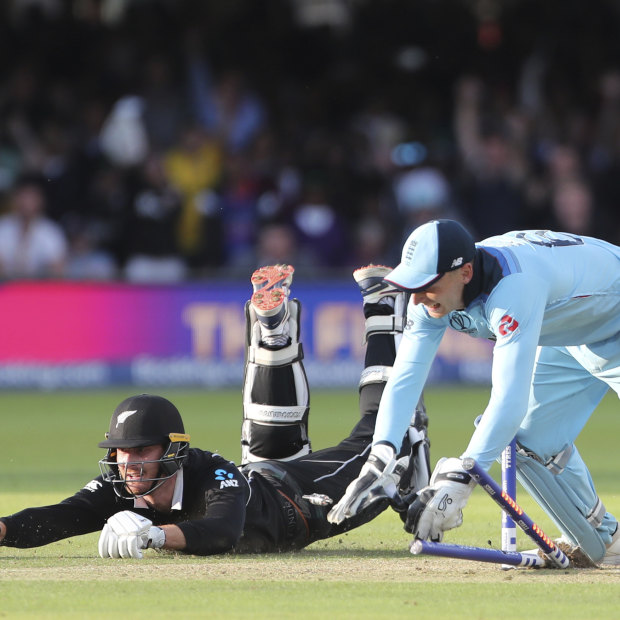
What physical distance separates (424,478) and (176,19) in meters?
12.3

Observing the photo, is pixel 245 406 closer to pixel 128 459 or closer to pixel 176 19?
pixel 128 459

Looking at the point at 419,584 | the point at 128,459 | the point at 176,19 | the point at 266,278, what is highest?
the point at 176,19

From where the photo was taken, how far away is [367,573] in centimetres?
586

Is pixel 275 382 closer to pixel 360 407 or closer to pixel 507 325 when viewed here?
pixel 360 407

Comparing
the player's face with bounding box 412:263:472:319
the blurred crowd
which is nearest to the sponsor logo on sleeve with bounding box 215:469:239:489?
the player's face with bounding box 412:263:472:319

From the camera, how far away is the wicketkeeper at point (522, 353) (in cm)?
535

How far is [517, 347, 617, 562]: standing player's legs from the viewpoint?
19.9 feet

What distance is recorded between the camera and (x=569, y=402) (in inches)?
243

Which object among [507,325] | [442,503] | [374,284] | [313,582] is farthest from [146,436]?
[374,284]

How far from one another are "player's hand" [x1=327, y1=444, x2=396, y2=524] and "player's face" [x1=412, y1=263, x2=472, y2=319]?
64 centimetres

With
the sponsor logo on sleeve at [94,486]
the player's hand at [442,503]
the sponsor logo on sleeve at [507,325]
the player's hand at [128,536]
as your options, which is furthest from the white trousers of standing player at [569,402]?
the sponsor logo on sleeve at [94,486]

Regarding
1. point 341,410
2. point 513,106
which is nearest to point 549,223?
point 513,106

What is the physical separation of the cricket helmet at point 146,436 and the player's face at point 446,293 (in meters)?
1.30

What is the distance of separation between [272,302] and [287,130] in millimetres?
10701
